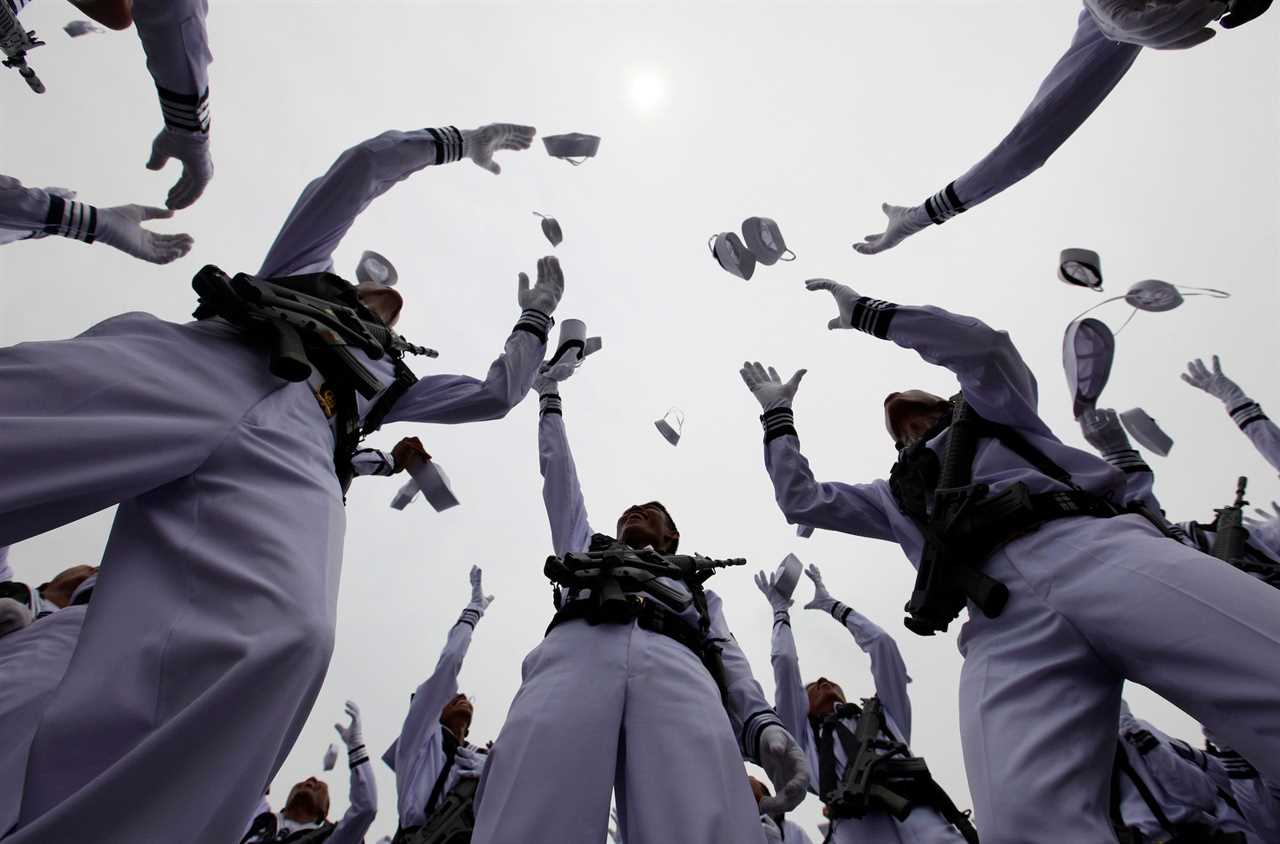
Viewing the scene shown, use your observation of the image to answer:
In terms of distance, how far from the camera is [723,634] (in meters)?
4.32

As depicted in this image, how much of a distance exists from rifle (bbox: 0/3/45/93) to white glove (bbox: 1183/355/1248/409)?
1136cm

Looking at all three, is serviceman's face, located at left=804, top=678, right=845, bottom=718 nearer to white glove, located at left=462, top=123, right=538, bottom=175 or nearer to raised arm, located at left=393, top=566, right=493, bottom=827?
raised arm, located at left=393, top=566, right=493, bottom=827

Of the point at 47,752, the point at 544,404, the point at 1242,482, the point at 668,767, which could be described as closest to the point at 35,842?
the point at 47,752

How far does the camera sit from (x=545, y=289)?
4.47 meters

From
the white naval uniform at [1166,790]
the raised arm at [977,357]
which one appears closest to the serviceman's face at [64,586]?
the raised arm at [977,357]

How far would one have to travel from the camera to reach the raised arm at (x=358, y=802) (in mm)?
6445

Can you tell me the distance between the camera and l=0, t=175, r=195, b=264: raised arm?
3707 millimetres

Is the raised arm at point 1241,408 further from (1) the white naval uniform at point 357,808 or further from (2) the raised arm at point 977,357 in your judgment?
(1) the white naval uniform at point 357,808

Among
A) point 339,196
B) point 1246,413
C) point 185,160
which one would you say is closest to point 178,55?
point 185,160

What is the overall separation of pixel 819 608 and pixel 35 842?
7.57 meters

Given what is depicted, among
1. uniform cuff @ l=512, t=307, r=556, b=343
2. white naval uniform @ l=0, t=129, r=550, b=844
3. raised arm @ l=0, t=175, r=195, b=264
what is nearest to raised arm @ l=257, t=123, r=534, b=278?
white naval uniform @ l=0, t=129, r=550, b=844

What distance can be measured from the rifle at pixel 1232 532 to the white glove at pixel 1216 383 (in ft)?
5.87

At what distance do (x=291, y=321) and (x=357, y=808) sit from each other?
600cm

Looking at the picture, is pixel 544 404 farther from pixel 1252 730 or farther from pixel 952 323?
pixel 1252 730
